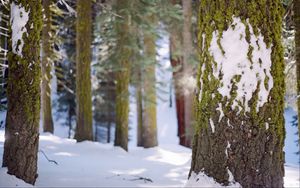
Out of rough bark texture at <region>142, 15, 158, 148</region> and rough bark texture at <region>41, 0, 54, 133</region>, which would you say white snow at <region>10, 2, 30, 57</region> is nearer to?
rough bark texture at <region>41, 0, 54, 133</region>

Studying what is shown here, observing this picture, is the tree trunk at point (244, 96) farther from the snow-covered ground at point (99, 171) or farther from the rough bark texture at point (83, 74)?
the rough bark texture at point (83, 74)

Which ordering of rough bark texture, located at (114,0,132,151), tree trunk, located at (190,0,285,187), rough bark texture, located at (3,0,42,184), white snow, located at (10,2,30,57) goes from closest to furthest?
tree trunk, located at (190,0,285,187), rough bark texture, located at (3,0,42,184), white snow, located at (10,2,30,57), rough bark texture, located at (114,0,132,151)

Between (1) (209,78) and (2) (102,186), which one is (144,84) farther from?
(1) (209,78)

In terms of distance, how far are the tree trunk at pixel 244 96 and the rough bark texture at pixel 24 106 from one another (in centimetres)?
266

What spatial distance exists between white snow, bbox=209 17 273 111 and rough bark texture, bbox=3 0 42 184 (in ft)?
9.23

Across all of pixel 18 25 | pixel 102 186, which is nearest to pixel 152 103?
pixel 102 186

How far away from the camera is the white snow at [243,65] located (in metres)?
3.30

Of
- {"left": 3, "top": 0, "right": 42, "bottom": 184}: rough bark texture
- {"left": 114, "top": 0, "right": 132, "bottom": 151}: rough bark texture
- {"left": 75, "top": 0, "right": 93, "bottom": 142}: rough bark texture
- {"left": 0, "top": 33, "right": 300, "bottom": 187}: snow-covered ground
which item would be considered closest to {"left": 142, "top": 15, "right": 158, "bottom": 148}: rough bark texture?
{"left": 0, "top": 33, "right": 300, "bottom": 187}: snow-covered ground

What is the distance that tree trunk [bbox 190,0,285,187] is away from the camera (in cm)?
326

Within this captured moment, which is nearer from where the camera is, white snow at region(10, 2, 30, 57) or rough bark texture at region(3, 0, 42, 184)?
rough bark texture at region(3, 0, 42, 184)

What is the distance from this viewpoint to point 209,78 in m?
3.45

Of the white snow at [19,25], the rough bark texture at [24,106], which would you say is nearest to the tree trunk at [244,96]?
the rough bark texture at [24,106]

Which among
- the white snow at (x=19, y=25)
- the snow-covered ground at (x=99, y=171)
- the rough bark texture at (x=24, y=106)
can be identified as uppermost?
the white snow at (x=19, y=25)

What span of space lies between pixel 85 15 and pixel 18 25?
6830 mm
